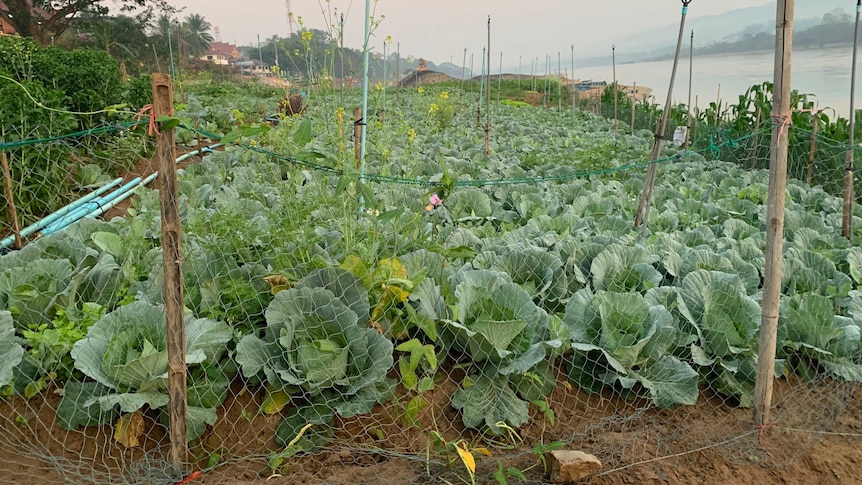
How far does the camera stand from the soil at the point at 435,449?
2068 mm

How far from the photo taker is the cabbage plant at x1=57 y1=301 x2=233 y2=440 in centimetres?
212

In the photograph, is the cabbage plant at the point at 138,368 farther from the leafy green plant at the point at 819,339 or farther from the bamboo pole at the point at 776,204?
the leafy green plant at the point at 819,339

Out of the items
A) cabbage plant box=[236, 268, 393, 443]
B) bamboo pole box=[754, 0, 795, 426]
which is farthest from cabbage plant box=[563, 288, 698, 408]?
cabbage plant box=[236, 268, 393, 443]

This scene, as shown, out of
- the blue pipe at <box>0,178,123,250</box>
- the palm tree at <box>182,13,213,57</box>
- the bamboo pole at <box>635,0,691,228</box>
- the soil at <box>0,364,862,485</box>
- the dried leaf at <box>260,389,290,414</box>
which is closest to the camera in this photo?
the soil at <box>0,364,862,485</box>

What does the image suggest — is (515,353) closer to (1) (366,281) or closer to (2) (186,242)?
(1) (366,281)

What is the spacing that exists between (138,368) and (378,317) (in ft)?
2.97

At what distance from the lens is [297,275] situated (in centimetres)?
261

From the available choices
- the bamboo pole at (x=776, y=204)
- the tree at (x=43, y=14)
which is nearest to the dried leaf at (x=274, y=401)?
the bamboo pole at (x=776, y=204)

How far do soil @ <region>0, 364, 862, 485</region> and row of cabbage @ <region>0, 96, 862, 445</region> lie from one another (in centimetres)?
7

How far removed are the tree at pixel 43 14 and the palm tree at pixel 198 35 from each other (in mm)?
Result: 18046

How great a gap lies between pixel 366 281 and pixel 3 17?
25.0 meters

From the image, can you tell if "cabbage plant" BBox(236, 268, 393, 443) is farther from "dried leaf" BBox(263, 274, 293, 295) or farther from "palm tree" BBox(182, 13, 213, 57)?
"palm tree" BBox(182, 13, 213, 57)

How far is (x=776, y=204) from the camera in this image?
222cm

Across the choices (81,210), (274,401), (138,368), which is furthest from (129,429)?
(81,210)
